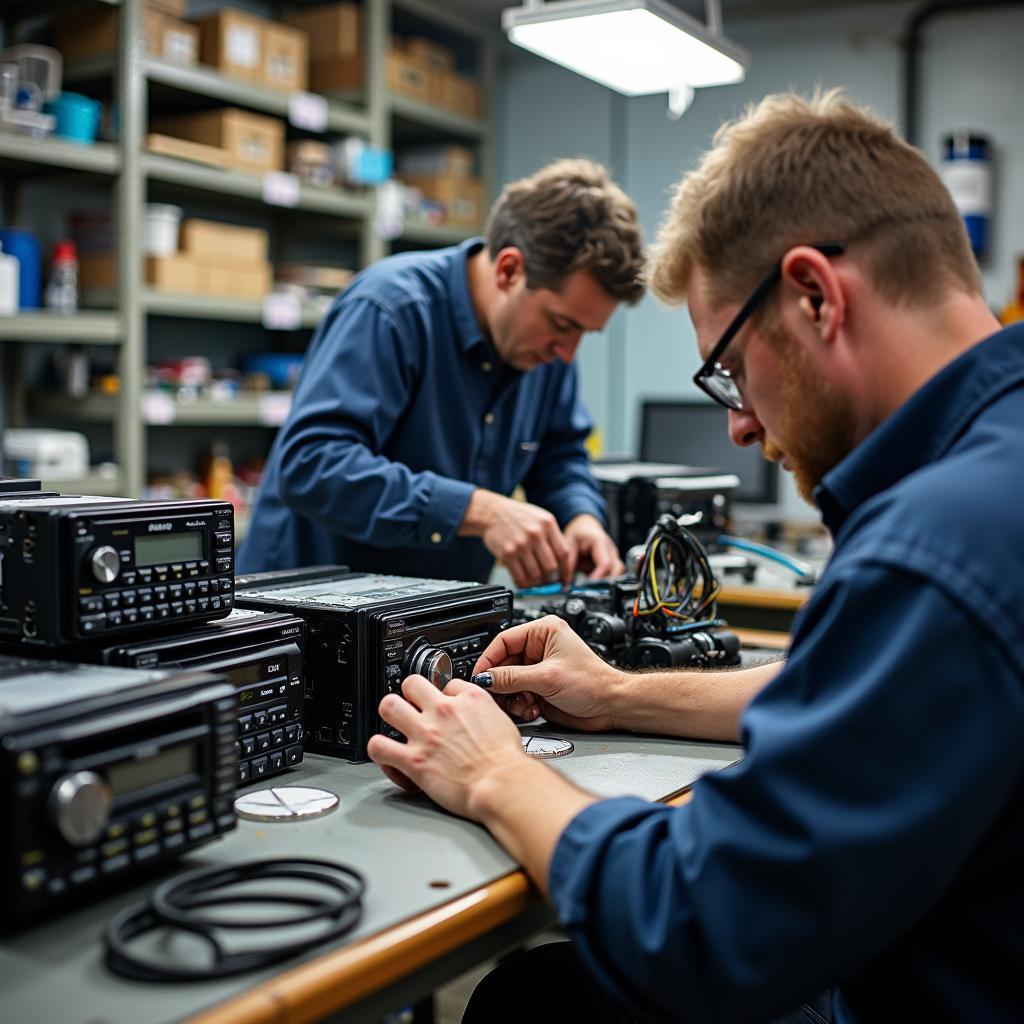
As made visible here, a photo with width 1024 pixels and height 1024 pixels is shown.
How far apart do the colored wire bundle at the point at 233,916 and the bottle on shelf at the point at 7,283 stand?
107 inches

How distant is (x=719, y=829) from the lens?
0.85 m

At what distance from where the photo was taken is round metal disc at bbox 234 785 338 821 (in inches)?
46.1

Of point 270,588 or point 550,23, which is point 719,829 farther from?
point 550,23

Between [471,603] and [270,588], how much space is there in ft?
0.86

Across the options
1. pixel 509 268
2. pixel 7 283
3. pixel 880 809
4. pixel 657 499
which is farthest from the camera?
pixel 7 283

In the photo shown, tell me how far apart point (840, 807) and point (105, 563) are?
2.29 ft

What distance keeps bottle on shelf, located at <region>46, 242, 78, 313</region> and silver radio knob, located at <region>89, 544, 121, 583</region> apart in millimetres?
2729

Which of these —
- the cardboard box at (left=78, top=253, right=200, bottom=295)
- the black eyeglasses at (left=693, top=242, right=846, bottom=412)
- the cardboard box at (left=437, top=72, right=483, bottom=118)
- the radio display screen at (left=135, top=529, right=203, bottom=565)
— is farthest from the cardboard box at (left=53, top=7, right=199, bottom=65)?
the black eyeglasses at (left=693, top=242, right=846, bottom=412)

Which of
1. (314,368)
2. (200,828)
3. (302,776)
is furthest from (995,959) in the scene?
(314,368)

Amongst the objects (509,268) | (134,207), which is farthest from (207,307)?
(509,268)

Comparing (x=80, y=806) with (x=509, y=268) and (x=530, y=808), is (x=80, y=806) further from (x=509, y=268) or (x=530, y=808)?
(x=509, y=268)

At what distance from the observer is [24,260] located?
11.5 feet

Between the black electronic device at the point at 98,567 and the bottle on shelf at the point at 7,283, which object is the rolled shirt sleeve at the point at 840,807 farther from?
the bottle on shelf at the point at 7,283

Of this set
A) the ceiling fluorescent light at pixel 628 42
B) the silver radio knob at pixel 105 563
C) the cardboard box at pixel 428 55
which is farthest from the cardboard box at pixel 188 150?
the silver radio knob at pixel 105 563
